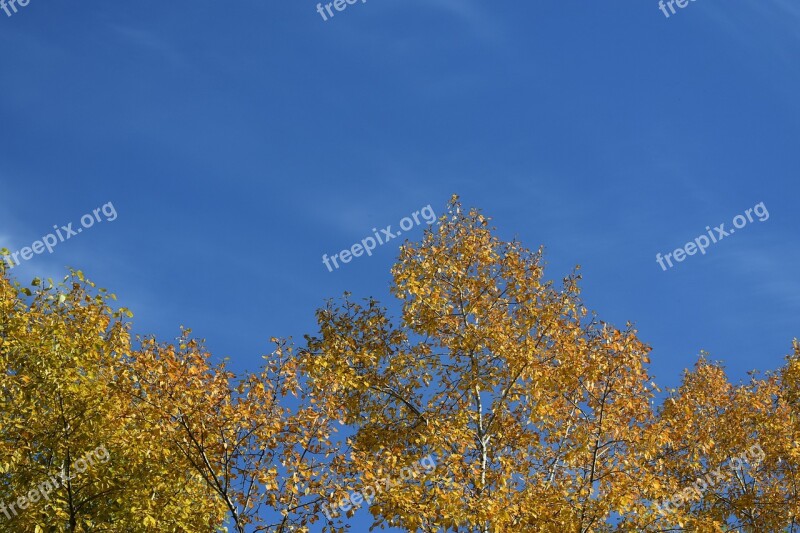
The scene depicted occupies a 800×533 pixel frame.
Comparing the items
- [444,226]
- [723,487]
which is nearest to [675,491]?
[723,487]

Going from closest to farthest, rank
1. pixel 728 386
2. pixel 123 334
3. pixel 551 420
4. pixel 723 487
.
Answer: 1. pixel 123 334
2. pixel 551 420
3. pixel 723 487
4. pixel 728 386

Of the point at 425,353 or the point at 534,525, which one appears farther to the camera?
the point at 425,353

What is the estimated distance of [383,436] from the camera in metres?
21.2

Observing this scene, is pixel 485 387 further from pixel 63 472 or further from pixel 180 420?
pixel 63 472

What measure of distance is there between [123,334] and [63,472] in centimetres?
354

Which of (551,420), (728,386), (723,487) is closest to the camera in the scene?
(551,420)

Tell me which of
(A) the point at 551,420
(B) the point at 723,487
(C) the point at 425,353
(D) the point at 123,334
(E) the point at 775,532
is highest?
(D) the point at 123,334

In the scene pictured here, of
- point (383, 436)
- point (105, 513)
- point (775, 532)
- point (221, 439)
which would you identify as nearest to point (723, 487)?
point (775, 532)

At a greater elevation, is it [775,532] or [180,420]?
[180,420]

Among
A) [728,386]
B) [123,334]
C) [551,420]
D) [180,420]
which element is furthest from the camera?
[728,386]

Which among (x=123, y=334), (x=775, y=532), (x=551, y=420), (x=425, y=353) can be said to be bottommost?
(x=775, y=532)

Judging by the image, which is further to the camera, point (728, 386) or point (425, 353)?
point (728, 386)

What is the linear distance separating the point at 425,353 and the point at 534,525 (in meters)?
5.50

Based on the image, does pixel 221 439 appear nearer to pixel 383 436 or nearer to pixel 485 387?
pixel 383 436
